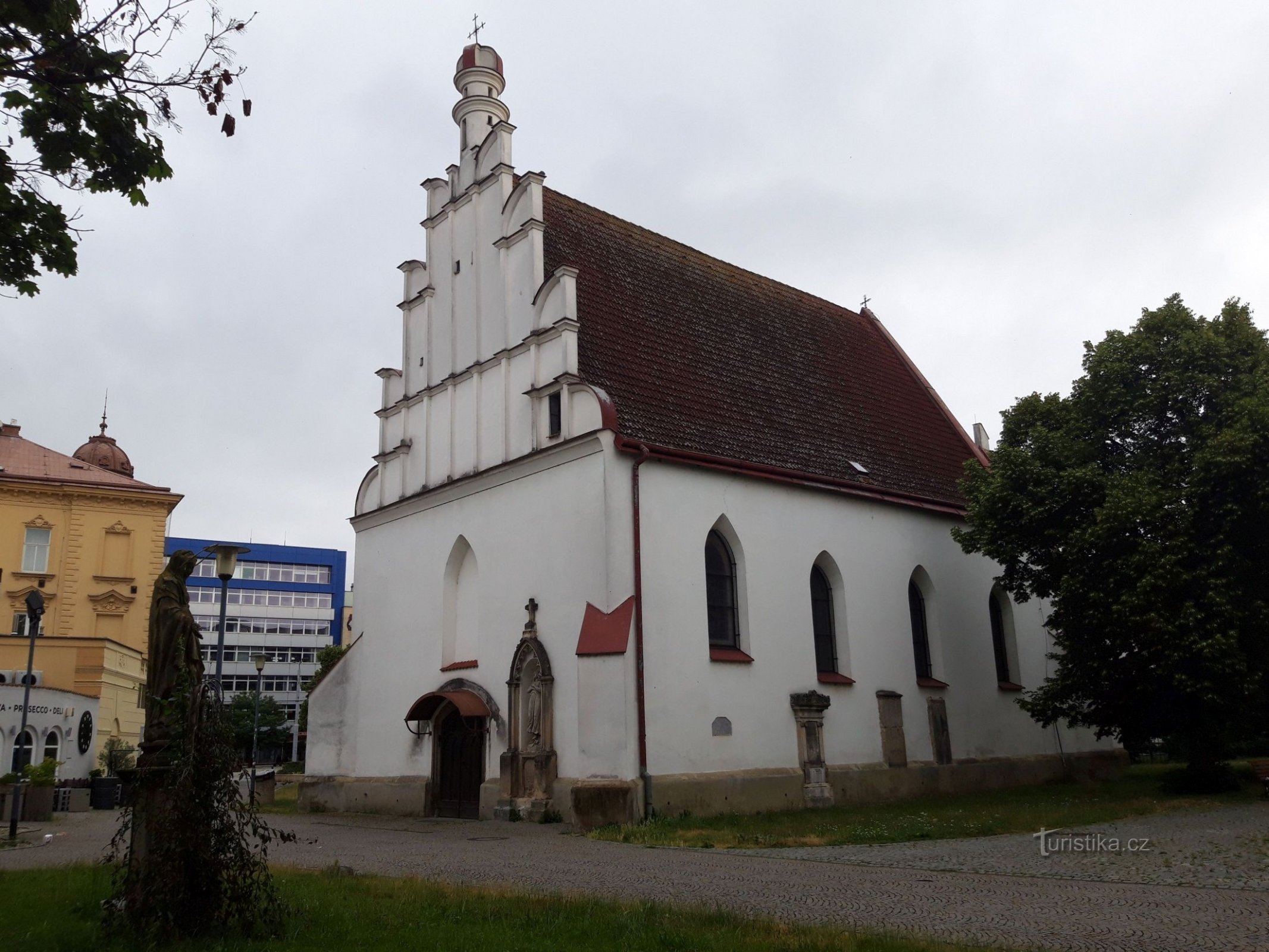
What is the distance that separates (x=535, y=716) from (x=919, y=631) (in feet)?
31.7

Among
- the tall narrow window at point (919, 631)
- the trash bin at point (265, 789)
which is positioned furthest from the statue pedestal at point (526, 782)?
the trash bin at point (265, 789)

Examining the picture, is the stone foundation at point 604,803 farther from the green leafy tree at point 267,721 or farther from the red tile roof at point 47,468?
the green leafy tree at point 267,721

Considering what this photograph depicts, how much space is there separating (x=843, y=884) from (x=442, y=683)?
12.1 m

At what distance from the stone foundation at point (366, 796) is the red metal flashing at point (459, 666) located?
214 cm

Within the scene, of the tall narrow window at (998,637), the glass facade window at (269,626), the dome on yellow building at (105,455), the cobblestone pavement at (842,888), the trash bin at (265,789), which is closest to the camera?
the cobblestone pavement at (842,888)

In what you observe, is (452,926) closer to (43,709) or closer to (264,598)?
(43,709)

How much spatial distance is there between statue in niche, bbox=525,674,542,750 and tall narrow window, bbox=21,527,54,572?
2983cm

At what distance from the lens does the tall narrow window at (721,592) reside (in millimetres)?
19000

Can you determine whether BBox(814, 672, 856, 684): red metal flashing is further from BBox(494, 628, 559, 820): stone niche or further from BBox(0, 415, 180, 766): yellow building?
BBox(0, 415, 180, 766): yellow building

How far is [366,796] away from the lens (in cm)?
2155

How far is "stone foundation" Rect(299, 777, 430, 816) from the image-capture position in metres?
20.3

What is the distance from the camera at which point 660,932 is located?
22.9 feet

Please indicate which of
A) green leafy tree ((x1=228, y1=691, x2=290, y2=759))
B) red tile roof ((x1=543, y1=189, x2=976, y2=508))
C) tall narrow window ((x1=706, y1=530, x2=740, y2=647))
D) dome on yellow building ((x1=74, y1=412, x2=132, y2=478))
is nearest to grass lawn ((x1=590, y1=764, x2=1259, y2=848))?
tall narrow window ((x1=706, y1=530, x2=740, y2=647))

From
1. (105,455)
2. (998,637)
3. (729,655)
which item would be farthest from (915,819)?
(105,455)
